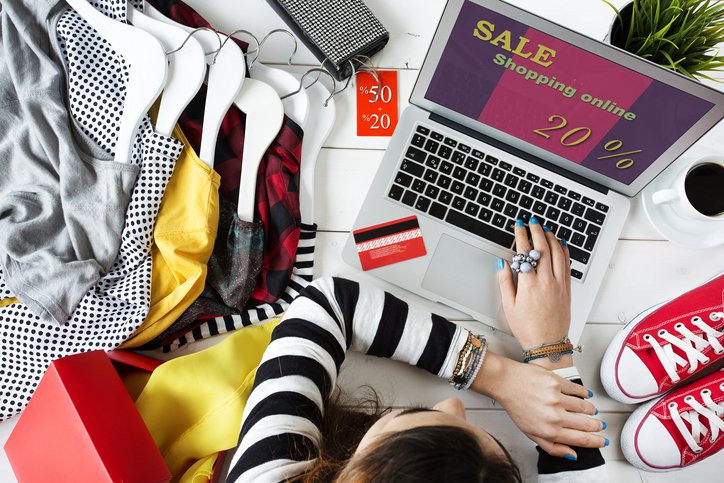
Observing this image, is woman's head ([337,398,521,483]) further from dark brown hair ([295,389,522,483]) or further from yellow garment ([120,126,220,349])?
yellow garment ([120,126,220,349])

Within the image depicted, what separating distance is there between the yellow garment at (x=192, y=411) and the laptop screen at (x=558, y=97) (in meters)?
0.51

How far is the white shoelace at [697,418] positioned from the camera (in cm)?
73

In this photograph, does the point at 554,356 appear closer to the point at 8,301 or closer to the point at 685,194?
the point at 685,194

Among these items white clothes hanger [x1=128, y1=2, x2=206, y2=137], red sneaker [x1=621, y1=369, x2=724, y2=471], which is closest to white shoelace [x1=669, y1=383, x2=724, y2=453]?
red sneaker [x1=621, y1=369, x2=724, y2=471]

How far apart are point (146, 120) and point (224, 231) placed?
0.19m

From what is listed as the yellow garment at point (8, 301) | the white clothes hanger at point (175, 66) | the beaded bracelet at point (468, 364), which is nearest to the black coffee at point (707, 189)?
the beaded bracelet at point (468, 364)

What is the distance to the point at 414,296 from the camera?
0.78 meters

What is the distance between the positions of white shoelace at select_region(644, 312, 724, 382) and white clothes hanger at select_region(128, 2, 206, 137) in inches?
30.4

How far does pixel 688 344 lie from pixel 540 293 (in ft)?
0.86

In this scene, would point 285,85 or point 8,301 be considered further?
point 285,85

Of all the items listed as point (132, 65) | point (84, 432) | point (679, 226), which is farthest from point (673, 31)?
point (84, 432)

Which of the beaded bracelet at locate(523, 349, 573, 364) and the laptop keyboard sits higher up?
the laptop keyboard

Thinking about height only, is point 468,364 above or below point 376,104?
below

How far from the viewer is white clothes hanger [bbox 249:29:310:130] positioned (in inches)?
31.4
